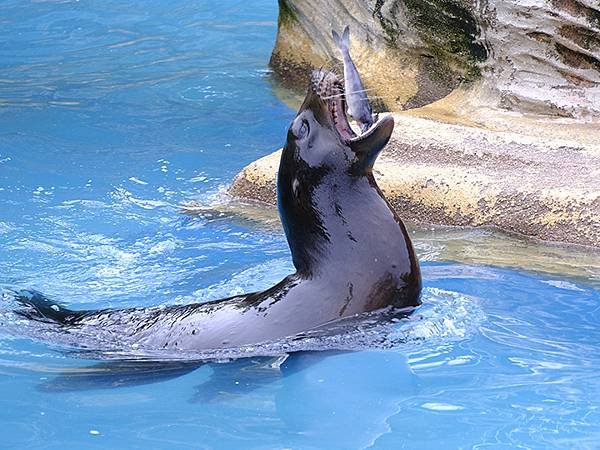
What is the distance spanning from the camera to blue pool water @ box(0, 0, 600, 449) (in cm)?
368

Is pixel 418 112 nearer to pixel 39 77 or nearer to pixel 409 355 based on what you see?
pixel 409 355

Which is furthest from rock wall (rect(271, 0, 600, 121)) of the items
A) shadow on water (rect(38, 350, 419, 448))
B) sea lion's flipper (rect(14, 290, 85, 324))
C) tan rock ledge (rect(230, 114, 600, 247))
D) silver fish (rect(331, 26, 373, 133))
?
sea lion's flipper (rect(14, 290, 85, 324))

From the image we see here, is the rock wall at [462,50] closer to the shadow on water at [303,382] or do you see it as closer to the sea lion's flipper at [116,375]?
the shadow on water at [303,382]

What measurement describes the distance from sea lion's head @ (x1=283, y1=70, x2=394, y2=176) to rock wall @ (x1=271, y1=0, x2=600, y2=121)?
8.10ft

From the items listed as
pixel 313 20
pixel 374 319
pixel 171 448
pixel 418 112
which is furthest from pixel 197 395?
pixel 313 20

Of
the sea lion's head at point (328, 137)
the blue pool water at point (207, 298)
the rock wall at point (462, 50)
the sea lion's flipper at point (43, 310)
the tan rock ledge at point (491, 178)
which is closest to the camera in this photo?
the blue pool water at point (207, 298)

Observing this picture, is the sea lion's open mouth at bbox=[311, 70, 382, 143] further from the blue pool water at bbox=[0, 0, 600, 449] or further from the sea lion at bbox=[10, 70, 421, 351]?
the blue pool water at bbox=[0, 0, 600, 449]

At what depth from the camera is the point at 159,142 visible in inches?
296

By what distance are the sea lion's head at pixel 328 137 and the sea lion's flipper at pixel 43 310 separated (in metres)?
1.04

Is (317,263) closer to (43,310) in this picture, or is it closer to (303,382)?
(303,382)

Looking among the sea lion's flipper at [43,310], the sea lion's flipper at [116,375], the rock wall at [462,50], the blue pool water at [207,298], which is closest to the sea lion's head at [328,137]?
the blue pool water at [207,298]

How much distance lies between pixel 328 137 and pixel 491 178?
1641mm

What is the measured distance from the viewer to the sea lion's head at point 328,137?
4.23 meters

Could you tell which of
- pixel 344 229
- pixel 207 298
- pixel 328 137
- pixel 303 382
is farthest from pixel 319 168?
pixel 207 298
